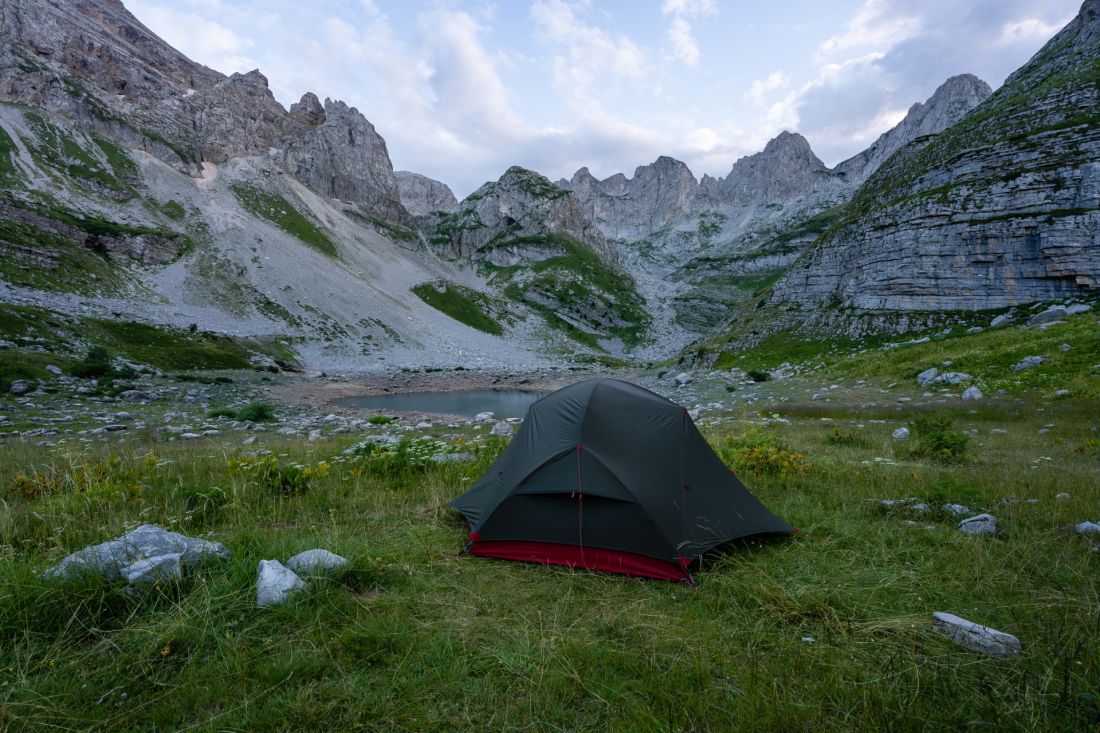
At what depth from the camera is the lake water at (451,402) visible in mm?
32906

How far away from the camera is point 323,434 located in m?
17.7

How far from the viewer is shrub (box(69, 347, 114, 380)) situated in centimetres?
2405

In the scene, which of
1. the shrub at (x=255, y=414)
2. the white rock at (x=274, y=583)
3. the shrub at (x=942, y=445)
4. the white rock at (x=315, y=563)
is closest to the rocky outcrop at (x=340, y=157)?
the shrub at (x=255, y=414)

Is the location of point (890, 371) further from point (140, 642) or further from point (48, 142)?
point (48, 142)

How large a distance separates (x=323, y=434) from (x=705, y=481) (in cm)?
1592

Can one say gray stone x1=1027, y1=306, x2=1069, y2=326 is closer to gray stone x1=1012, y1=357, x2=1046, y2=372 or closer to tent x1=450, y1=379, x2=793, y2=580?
gray stone x1=1012, y1=357, x2=1046, y2=372

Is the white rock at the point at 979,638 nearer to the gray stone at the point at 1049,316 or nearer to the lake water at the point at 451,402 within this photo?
the lake water at the point at 451,402

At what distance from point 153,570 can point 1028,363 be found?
2712 cm

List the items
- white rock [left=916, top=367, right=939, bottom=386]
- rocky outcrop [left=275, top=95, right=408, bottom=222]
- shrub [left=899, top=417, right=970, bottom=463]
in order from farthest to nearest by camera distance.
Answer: rocky outcrop [left=275, top=95, right=408, bottom=222]
white rock [left=916, top=367, right=939, bottom=386]
shrub [left=899, top=417, right=970, bottom=463]

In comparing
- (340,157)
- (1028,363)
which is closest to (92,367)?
(1028,363)

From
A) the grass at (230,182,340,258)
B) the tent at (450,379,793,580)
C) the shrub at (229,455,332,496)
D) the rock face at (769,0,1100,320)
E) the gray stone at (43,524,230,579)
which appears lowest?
the shrub at (229,455,332,496)

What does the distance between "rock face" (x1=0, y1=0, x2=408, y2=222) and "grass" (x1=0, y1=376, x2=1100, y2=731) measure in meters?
124

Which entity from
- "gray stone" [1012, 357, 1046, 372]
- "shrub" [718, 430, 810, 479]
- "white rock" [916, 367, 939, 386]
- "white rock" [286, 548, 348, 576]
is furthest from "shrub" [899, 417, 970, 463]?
"white rock" [286, 548, 348, 576]

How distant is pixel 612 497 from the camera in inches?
240
